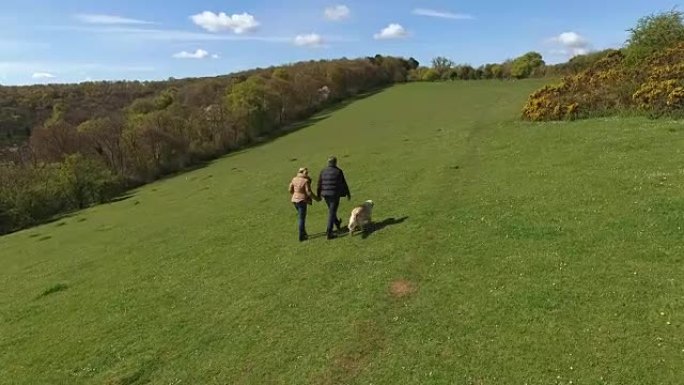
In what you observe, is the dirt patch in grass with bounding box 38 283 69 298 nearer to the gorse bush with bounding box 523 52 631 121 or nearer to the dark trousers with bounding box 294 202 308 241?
the dark trousers with bounding box 294 202 308 241

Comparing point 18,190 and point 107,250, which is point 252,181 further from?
point 18,190

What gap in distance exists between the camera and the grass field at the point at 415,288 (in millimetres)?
Result: 12508

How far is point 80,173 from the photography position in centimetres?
A: 6831

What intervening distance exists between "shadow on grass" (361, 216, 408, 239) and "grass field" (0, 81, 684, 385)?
0.53 ft

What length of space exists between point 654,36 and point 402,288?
155 feet

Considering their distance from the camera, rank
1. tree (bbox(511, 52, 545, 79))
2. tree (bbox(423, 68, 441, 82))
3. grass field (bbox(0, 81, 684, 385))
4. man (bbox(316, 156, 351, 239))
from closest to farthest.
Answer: grass field (bbox(0, 81, 684, 385)) → man (bbox(316, 156, 351, 239)) → tree (bbox(511, 52, 545, 79)) → tree (bbox(423, 68, 441, 82))

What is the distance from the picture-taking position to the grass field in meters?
12.5

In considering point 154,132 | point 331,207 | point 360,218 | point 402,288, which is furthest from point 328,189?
point 154,132

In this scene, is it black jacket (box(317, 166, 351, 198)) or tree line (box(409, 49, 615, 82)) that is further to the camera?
tree line (box(409, 49, 615, 82))

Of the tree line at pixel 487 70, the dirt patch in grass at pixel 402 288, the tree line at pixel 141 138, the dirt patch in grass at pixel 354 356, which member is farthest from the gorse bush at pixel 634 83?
the tree line at pixel 487 70

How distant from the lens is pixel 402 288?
1652 cm

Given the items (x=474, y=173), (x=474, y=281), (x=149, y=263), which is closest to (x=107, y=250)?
(x=149, y=263)

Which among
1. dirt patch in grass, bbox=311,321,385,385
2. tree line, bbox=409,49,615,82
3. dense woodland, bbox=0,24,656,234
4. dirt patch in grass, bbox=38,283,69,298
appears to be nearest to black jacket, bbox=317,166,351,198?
dirt patch in grass, bbox=311,321,385,385

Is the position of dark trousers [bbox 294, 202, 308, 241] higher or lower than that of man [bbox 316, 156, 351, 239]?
lower
